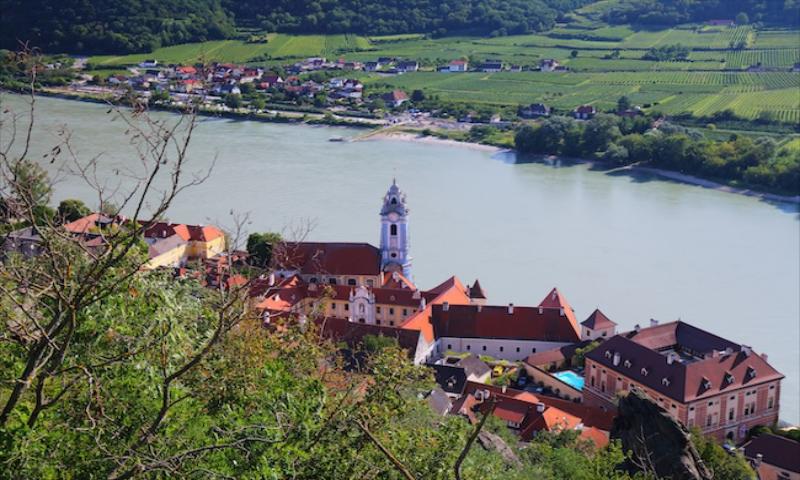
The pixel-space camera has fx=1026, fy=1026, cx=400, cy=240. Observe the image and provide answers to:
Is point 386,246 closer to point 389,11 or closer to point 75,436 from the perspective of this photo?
point 75,436

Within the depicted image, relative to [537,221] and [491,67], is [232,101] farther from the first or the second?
[537,221]

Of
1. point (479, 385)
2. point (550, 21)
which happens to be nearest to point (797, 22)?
point (550, 21)

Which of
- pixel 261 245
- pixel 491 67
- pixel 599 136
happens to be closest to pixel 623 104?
pixel 599 136

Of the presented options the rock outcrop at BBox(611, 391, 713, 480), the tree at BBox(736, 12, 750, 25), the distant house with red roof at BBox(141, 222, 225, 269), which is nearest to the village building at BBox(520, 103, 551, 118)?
the distant house with red roof at BBox(141, 222, 225, 269)

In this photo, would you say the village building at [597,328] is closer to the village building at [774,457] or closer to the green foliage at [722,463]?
the village building at [774,457]

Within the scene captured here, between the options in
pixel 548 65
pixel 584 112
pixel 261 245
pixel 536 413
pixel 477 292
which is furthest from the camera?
pixel 548 65
